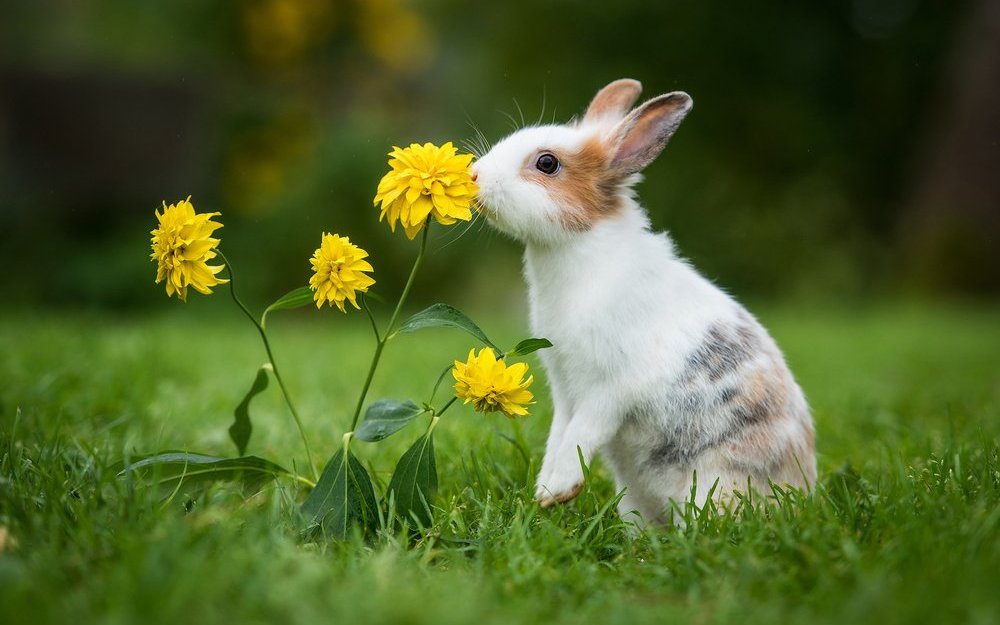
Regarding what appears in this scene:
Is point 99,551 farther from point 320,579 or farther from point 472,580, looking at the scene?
point 472,580

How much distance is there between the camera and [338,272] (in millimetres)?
2143

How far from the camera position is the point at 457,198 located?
2.16m

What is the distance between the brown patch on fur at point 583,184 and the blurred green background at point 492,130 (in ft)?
17.4

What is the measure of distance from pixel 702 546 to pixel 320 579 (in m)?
0.85

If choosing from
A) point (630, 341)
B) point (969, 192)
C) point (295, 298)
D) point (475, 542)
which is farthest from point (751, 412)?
point (969, 192)

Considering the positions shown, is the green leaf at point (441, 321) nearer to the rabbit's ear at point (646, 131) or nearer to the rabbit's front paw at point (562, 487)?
the rabbit's front paw at point (562, 487)

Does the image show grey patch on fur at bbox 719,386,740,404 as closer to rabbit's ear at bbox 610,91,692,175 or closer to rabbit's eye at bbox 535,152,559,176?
rabbit's ear at bbox 610,91,692,175

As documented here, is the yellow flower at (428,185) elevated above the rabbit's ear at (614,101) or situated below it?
below

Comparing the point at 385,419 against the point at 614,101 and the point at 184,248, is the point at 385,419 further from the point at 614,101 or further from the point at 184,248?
the point at 614,101

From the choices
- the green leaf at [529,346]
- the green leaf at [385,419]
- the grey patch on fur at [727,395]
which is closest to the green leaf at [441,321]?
the green leaf at [529,346]

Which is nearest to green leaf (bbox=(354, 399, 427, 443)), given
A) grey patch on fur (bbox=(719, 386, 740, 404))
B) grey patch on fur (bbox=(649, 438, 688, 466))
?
grey patch on fur (bbox=(649, 438, 688, 466))

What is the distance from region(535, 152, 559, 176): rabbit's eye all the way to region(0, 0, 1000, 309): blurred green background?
533cm

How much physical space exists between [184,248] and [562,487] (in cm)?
109

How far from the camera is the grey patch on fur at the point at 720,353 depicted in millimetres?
2363
